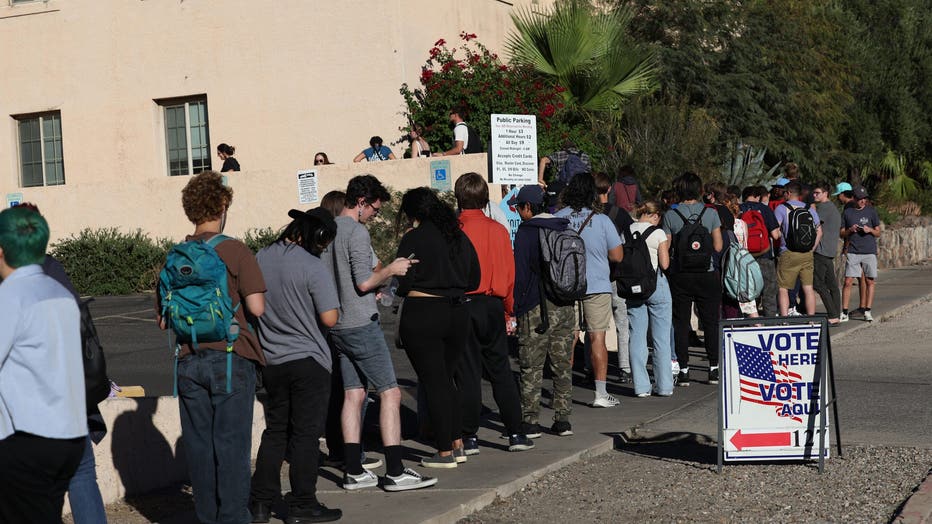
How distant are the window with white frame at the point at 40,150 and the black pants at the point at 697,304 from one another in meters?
16.5

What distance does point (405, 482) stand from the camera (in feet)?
Answer: 23.6

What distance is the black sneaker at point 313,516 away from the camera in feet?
21.3

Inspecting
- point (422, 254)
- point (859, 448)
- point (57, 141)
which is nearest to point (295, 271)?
point (422, 254)

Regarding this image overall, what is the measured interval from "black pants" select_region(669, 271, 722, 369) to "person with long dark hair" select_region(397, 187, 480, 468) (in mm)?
4073

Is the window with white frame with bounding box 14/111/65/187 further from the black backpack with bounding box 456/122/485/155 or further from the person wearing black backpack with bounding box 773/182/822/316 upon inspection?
the person wearing black backpack with bounding box 773/182/822/316

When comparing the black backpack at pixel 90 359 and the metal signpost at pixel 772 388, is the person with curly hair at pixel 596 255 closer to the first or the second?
the metal signpost at pixel 772 388

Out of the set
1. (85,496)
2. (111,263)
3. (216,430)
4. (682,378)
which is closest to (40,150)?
(111,263)

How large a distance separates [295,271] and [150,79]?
57.8ft

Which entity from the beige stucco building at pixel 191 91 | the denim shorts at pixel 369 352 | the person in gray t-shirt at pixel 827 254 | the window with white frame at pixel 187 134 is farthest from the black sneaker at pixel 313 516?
the window with white frame at pixel 187 134

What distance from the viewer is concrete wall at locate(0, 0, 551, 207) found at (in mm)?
21281

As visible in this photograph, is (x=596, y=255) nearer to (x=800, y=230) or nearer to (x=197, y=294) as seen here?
(x=197, y=294)

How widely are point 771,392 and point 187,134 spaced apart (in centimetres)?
1748

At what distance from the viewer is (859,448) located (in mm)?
8367

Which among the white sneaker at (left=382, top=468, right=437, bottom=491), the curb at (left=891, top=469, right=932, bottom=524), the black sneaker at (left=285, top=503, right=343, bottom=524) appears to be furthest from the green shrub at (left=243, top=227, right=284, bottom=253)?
the curb at (left=891, top=469, right=932, bottom=524)
